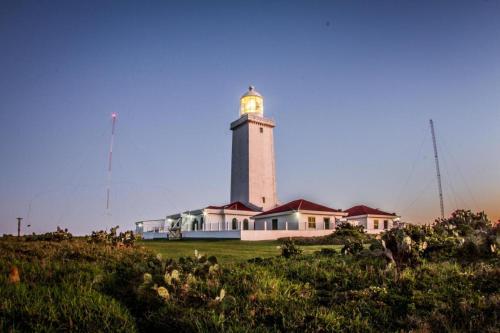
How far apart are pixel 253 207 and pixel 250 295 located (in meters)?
31.4

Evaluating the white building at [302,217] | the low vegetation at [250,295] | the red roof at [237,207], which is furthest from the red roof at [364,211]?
the low vegetation at [250,295]

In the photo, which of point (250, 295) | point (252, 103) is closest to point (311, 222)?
point (252, 103)

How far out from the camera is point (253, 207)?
1410 inches

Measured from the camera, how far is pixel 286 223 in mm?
28500

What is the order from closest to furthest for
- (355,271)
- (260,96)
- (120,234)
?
1. (355,271)
2. (120,234)
3. (260,96)

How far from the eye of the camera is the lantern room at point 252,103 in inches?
1522

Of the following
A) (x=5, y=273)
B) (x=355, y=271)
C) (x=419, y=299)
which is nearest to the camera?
(x=419, y=299)

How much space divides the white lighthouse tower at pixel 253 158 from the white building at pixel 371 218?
8.45m

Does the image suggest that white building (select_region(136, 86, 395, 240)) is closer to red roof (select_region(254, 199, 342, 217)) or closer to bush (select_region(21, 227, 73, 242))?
red roof (select_region(254, 199, 342, 217))

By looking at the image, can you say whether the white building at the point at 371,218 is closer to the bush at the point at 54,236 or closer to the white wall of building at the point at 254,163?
the white wall of building at the point at 254,163

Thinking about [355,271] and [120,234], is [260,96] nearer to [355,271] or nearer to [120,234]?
[120,234]

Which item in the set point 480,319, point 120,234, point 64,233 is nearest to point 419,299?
point 480,319

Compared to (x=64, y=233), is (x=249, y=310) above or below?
below

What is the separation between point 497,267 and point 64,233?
10613mm
